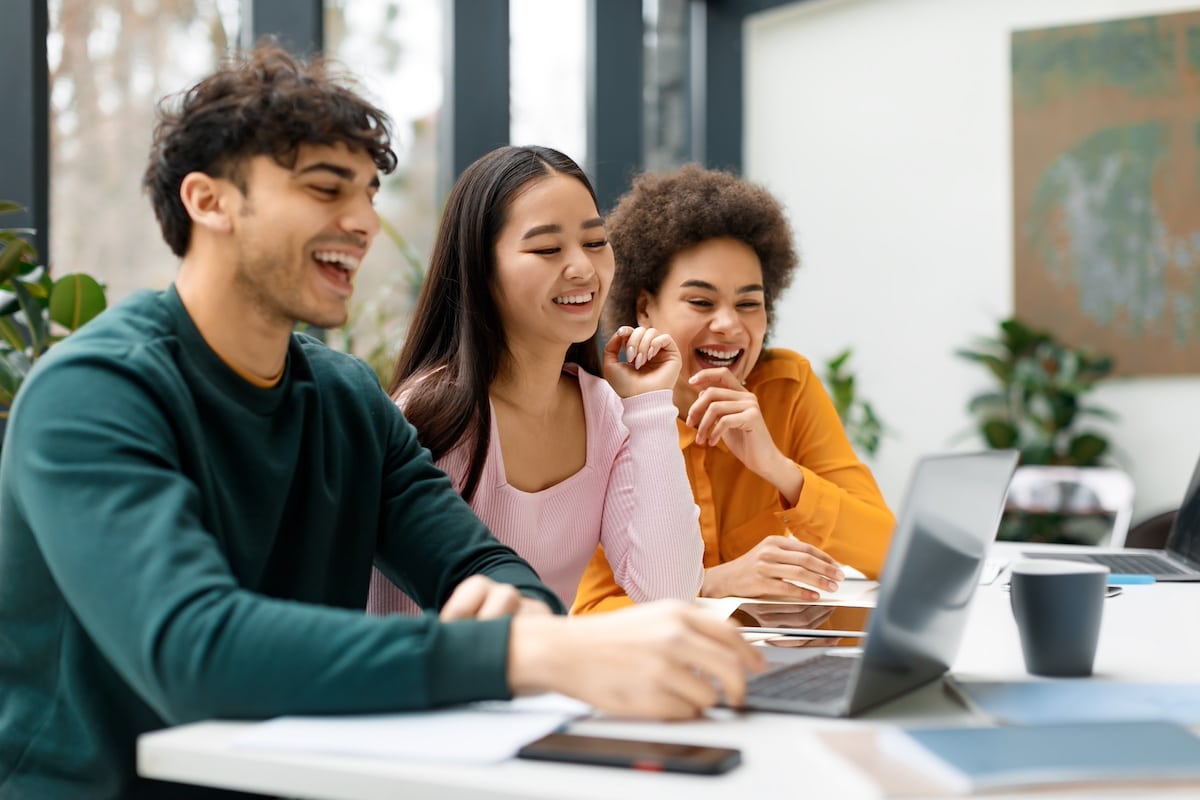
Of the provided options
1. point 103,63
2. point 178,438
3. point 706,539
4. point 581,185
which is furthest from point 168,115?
point 103,63

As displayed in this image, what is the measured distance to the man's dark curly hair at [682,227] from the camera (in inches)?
97.7

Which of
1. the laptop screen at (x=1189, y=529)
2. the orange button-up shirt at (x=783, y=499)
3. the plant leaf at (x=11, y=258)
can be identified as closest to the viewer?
the plant leaf at (x=11, y=258)

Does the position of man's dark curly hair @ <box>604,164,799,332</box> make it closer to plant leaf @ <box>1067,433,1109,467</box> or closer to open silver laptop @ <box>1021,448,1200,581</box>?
open silver laptop @ <box>1021,448,1200,581</box>

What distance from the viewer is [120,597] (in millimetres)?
1030

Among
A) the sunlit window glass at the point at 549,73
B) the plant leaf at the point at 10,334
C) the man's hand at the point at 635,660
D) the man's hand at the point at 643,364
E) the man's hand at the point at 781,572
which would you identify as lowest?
the man's hand at the point at 781,572

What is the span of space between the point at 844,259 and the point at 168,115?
531cm

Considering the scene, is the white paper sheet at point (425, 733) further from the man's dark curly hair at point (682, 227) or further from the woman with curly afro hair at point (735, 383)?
the man's dark curly hair at point (682, 227)

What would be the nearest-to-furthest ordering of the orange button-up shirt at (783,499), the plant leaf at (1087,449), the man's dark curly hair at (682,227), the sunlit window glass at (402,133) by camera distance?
the orange button-up shirt at (783,499), the man's dark curly hair at (682,227), the sunlit window glass at (402,133), the plant leaf at (1087,449)

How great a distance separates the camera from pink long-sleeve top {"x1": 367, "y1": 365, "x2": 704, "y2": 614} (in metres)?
1.91

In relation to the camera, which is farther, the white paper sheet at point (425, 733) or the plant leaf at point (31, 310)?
the plant leaf at point (31, 310)

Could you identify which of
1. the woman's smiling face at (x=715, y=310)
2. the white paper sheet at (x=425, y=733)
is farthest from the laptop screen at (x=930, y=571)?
the woman's smiling face at (x=715, y=310)

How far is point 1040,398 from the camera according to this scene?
582cm

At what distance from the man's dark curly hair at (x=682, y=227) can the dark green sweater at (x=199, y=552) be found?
104cm

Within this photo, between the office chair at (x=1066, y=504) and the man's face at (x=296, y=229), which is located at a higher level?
the man's face at (x=296, y=229)
